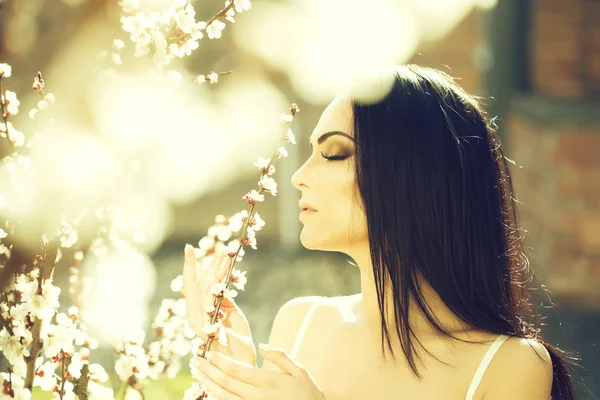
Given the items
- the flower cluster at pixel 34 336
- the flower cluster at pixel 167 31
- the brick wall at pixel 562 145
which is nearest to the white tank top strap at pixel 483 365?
the flower cluster at pixel 34 336

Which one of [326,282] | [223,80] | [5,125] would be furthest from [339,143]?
[223,80]

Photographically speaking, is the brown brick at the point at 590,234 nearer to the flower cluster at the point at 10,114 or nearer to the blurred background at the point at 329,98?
the blurred background at the point at 329,98

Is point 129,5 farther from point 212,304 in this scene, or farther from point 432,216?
point 432,216

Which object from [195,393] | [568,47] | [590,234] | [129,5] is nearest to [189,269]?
[195,393]

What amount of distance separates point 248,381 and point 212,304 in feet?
1.11

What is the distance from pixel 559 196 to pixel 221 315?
4450 millimetres

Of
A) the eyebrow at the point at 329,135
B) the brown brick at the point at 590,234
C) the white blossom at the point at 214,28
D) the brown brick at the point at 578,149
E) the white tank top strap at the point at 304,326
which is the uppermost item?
the brown brick at the point at 578,149

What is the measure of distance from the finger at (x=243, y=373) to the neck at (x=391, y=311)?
49 centimetres

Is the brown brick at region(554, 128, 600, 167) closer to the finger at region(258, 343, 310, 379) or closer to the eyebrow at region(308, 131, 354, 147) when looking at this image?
the eyebrow at region(308, 131, 354, 147)

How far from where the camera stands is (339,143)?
1930mm

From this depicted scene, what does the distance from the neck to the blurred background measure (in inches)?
97.0

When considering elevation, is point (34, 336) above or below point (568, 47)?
below

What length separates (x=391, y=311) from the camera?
2.00 metres

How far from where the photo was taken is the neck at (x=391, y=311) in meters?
1.91
